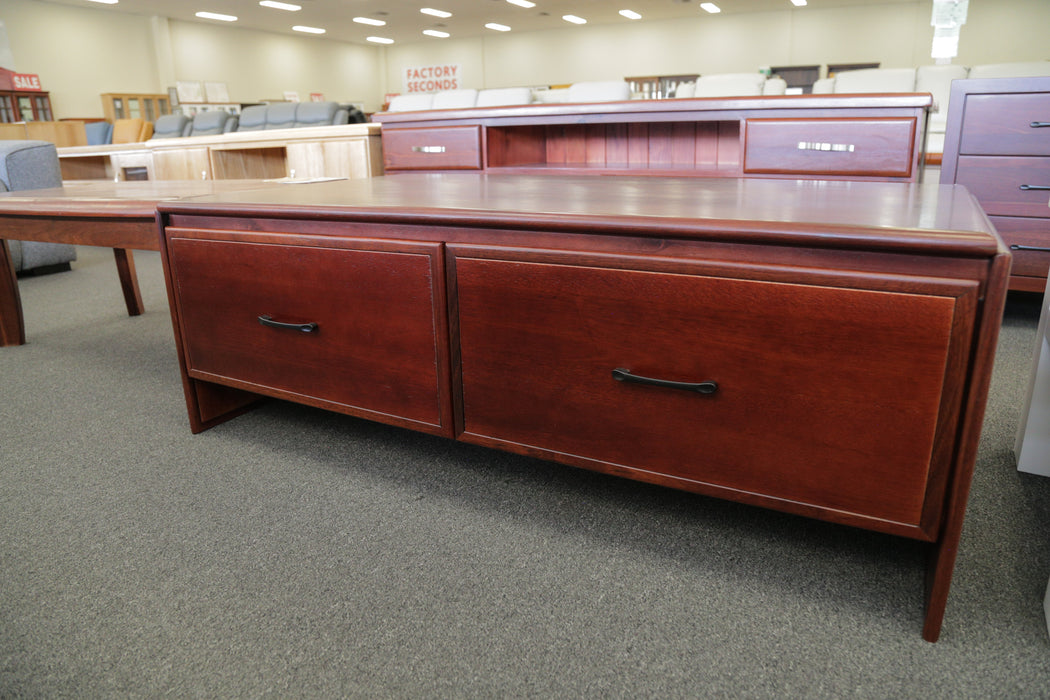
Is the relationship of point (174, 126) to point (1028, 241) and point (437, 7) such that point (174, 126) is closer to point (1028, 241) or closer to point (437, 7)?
point (437, 7)

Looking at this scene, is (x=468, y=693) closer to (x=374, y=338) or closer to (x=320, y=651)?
(x=320, y=651)

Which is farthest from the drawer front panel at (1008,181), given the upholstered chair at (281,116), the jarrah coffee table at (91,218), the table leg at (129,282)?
the upholstered chair at (281,116)

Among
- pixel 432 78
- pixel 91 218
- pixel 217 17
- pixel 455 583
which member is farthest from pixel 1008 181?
pixel 432 78

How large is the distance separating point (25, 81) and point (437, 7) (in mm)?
4600

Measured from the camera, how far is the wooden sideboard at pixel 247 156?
2.67m

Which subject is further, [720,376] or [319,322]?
[319,322]

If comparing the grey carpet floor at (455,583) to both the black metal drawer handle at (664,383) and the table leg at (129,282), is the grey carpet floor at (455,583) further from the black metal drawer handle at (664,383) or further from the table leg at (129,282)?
the table leg at (129,282)

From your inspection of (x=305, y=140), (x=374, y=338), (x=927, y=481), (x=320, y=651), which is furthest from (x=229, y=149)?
(x=927, y=481)

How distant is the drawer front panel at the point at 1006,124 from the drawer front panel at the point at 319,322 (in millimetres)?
1618

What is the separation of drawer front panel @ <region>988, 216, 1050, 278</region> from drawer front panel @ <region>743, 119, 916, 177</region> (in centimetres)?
38

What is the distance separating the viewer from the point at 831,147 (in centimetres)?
160

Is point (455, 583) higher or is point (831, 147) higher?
point (831, 147)

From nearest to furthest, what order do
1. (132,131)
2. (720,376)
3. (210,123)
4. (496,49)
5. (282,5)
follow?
(720,376) → (210,123) → (132,131) → (282,5) → (496,49)

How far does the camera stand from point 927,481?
56cm
